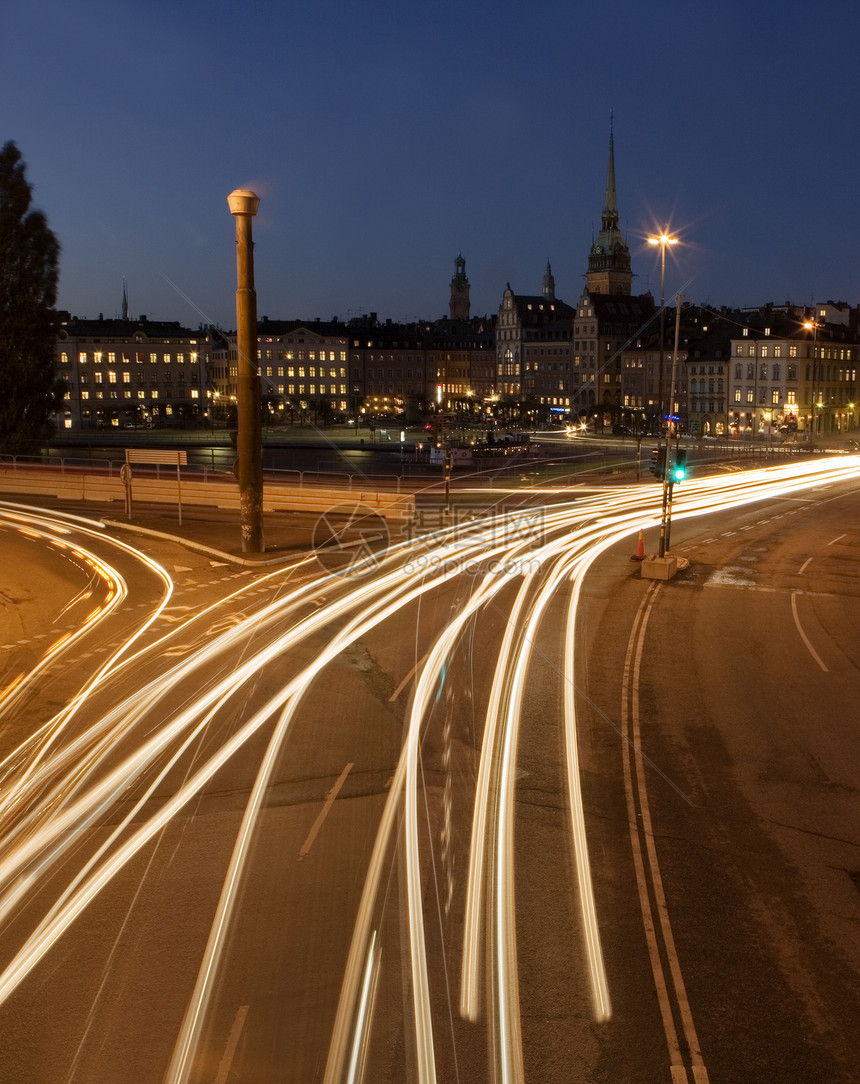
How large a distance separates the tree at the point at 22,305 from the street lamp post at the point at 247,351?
27029 mm

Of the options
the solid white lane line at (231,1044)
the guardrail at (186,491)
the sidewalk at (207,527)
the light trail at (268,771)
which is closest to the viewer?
the solid white lane line at (231,1044)

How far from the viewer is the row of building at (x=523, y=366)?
311ft

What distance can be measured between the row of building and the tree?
55216 mm

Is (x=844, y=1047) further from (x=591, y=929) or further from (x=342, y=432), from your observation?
(x=342, y=432)

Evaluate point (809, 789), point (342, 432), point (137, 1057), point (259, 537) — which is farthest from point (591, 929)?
point (342, 432)

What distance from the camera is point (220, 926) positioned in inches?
291

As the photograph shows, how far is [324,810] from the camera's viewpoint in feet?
31.2

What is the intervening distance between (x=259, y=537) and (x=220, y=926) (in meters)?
18.0

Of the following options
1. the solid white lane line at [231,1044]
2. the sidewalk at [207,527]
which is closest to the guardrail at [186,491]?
the sidewalk at [207,527]

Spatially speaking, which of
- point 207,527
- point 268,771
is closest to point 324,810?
point 268,771

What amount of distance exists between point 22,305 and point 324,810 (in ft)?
141

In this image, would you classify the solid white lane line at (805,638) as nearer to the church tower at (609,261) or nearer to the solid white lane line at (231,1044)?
the solid white lane line at (231,1044)

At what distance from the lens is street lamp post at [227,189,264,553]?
2262 centimetres

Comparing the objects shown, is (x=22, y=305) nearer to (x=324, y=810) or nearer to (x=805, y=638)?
(x=805, y=638)
